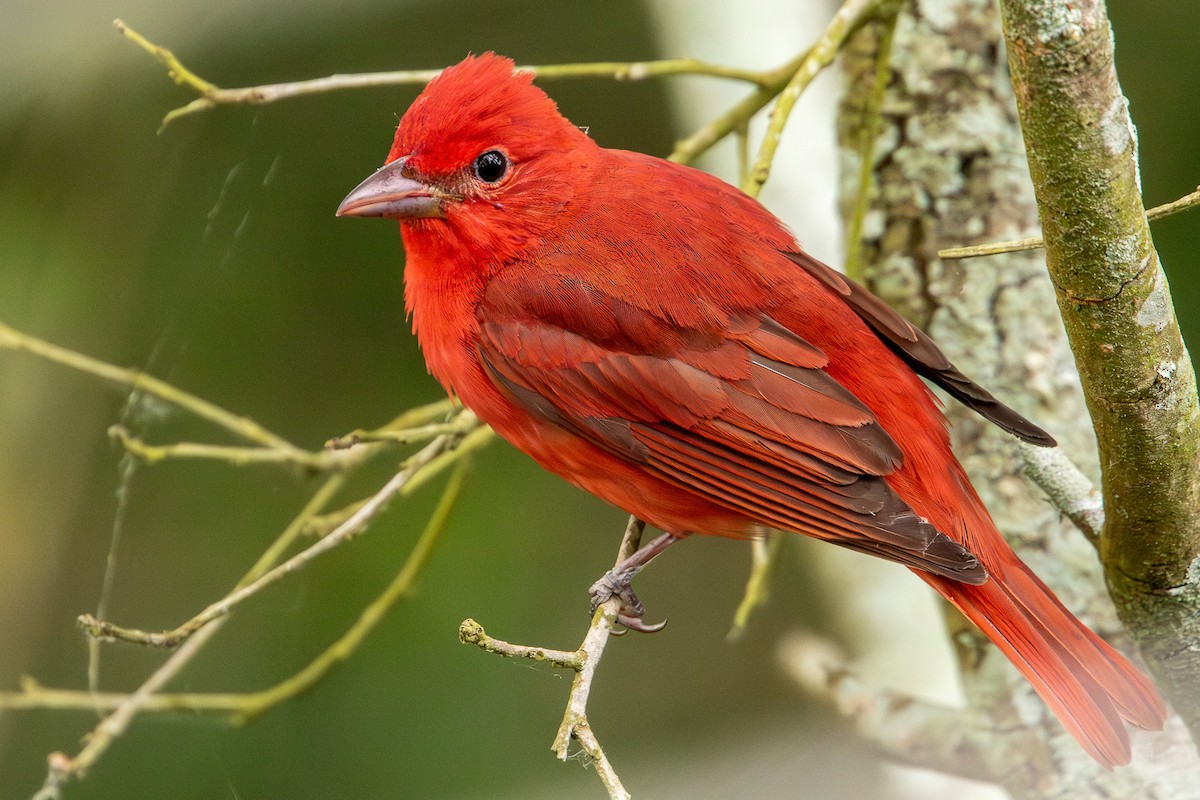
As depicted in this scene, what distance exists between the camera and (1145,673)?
2.82m

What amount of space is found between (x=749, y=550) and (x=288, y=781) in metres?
2.10

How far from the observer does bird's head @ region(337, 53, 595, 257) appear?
2703 millimetres

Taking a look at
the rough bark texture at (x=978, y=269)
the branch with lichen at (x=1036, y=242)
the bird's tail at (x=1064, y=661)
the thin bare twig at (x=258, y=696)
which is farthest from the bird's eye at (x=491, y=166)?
the bird's tail at (x=1064, y=661)

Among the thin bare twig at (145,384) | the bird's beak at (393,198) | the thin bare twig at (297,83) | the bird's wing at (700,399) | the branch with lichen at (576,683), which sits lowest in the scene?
the branch with lichen at (576,683)

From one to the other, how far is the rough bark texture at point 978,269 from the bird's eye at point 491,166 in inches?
47.1

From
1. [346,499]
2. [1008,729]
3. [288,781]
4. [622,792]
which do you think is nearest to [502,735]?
[288,781]

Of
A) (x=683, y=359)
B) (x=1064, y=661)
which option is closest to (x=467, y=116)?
(x=683, y=359)

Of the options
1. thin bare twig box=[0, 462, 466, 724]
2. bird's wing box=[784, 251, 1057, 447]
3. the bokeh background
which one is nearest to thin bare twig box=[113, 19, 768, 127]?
the bokeh background

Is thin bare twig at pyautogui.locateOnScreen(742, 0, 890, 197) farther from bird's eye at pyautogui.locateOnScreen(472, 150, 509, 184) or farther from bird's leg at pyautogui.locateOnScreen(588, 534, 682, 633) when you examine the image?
bird's leg at pyautogui.locateOnScreen(588, 534, 682, 633)

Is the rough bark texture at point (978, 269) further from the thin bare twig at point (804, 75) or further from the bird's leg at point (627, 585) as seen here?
the bird's leg at point (627, 585)

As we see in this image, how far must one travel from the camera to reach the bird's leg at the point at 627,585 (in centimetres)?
275

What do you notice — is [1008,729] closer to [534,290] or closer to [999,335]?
[999,335]

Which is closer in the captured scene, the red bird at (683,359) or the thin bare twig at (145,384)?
the red bird at (683,359)

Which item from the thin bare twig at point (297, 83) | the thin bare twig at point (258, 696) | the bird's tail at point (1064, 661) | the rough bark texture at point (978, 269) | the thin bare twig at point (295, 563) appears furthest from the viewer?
the rough bark texture at point (978, 269)
